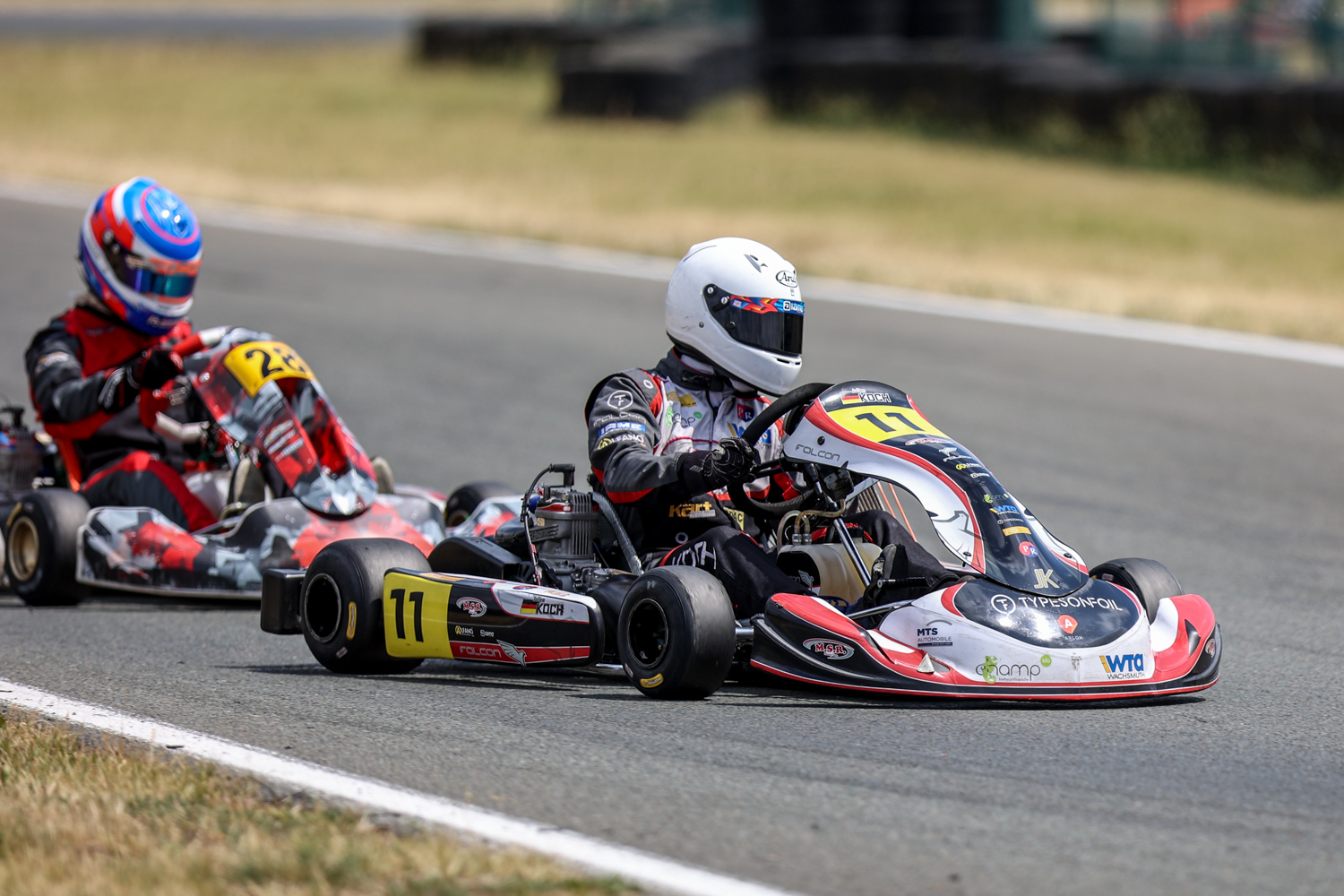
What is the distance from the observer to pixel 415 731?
445 cm

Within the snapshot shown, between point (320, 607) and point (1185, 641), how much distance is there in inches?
97.2

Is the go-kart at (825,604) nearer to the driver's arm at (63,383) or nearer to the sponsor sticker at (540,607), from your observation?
the sponsor sticker at (540,607)

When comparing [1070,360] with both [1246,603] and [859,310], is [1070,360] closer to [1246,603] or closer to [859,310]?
[859,310]

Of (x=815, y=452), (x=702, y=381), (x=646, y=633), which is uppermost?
(x=702, y=381)

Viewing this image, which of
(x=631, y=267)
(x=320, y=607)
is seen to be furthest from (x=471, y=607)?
(x=631, y=267)

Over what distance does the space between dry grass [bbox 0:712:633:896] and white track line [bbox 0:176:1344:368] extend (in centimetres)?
875

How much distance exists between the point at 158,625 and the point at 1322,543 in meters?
4.68

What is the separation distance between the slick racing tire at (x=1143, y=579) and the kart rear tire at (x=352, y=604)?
6.48 feet

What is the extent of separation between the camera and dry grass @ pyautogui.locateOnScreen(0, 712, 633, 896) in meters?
3.23

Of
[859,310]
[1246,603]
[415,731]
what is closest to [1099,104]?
[859,310]

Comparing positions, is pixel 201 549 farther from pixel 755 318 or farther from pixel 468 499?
pixel 755 318

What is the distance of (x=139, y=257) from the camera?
7.00 m

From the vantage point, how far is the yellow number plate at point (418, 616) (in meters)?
5.21

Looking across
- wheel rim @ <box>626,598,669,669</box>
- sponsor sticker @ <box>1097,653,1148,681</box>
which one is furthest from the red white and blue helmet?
sponsor sticker @ <box>1097,653,1148,681</box>
